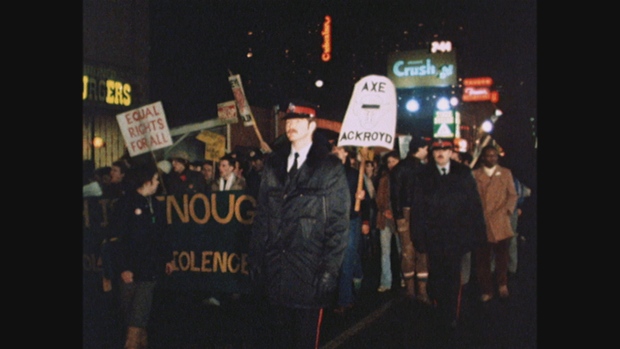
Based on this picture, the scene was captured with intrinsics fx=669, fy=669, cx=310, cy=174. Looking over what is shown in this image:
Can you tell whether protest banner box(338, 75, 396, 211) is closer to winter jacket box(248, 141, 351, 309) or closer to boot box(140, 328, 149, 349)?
winter jacket box(248, 141, 351, 309)

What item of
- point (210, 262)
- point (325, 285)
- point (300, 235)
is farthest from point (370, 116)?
point (325, 285)

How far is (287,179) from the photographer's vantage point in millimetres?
5090

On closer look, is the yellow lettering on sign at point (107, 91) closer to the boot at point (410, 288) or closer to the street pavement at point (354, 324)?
the street pavement at point (354, 324)

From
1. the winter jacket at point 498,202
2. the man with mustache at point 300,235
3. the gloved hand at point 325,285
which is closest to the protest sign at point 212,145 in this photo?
the winter jacket at point 498,202

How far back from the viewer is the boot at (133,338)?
6539mm

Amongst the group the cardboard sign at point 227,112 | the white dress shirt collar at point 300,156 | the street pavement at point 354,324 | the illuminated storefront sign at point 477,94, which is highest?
the illuminated storefront sign at point 477,94

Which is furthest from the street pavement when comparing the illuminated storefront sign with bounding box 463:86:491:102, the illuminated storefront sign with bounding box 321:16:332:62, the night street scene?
the illuminated storefront sign with bounding box 463:86:491:102

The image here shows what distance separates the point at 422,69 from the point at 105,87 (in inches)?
1169

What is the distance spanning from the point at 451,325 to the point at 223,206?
3023 mm

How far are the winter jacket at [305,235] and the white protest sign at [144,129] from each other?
464cm

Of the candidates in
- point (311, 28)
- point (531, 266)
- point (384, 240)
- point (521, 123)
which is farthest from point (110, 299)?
point (521, 123)

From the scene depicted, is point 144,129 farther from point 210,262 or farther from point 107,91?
point 107,91

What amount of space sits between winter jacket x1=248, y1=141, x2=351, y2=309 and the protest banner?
2.92 m

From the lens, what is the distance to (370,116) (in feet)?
26.5
